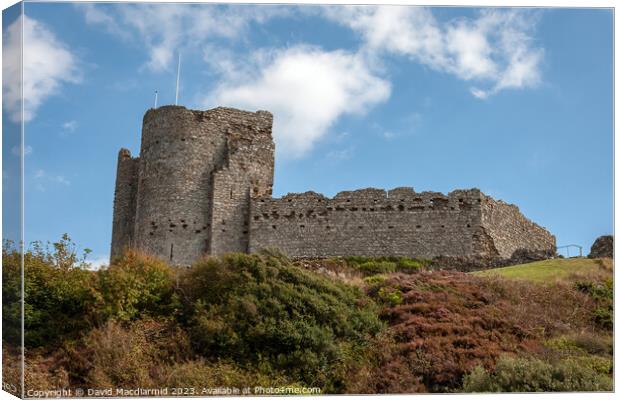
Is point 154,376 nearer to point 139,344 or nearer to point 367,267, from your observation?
point 139,344

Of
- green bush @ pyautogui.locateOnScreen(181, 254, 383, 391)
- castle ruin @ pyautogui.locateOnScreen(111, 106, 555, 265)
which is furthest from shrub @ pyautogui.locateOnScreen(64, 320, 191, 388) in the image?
castle ruin @ pyautogui.locateOnScreen(111, 106, 555, 265)

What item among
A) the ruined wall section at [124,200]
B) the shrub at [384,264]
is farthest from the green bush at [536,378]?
the ruined wall section at [124,200]

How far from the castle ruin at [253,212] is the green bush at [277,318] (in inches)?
344

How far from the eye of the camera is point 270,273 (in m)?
23.4

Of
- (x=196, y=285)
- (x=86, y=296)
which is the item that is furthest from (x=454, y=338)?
(x=86, y=296)

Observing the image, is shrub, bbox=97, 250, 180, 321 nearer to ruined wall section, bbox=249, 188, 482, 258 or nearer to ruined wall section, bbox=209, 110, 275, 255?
ruined wall section, bbox=209, 110, 275, 255

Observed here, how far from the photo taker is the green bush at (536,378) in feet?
60.0

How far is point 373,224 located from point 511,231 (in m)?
6.13

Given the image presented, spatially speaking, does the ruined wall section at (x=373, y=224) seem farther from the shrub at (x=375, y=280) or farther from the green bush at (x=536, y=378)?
the green bush at (x=536, y=378)

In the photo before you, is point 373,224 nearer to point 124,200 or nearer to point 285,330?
point 124,200

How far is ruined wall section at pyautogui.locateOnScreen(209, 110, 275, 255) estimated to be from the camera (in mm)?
33594

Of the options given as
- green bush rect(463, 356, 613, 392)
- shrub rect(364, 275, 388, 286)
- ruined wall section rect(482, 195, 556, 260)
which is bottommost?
green bush rect(463, 356, 613, 392)

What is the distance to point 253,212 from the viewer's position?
34.0 metres

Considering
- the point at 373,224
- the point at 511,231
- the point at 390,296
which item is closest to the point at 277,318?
the point at 390,296
